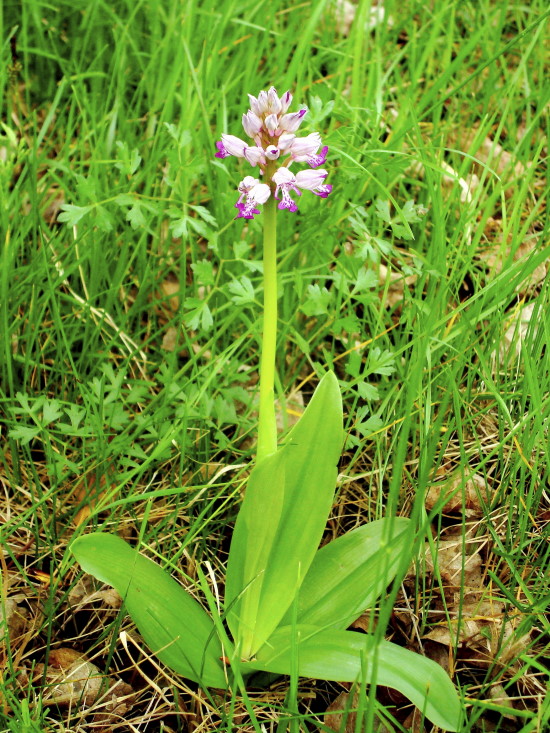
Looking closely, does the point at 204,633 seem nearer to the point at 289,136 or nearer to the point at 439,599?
the point at 439,599

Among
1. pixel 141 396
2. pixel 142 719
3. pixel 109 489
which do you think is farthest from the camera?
pixel 141 396

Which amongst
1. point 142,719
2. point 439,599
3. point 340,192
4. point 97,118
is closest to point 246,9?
point 97,118

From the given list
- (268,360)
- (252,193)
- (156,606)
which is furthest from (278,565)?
(252,193)

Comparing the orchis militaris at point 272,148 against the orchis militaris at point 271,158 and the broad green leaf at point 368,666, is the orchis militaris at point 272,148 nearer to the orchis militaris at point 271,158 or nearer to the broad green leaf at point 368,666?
the orchis militaris at point 271,158

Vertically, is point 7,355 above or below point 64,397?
above

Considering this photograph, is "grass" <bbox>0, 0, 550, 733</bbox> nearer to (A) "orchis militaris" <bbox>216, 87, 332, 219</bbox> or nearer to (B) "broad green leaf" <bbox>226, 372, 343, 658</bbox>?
(B) "broad green leaf" <bbox>226, 372, 343, 658</bbox>

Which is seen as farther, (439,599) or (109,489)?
(109,489)
